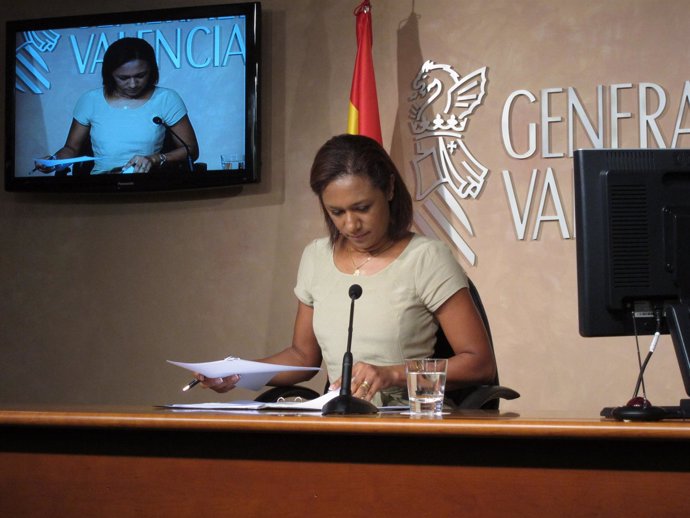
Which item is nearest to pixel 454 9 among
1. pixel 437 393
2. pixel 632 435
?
pixel 437 393

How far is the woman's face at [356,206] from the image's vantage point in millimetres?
2516

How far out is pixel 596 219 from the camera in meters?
1.67

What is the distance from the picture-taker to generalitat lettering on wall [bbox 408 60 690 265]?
346cm

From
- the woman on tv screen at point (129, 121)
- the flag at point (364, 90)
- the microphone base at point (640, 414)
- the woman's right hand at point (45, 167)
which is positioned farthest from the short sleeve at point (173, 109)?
the microphone base at point (640, 414)

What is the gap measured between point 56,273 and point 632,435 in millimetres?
3279

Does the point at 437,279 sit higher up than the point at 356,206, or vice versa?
the point at 356,206

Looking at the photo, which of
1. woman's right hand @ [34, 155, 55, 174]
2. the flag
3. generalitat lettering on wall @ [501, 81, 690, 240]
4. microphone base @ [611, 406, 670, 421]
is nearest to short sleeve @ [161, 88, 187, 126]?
woman's right hand @ [34, 155, 55, 174]

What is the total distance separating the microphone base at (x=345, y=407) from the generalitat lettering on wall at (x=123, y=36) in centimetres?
242

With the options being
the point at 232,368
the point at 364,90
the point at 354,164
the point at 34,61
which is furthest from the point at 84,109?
the point at 232,368

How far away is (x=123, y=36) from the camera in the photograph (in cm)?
396

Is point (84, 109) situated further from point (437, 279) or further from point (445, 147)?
point (437, 279)

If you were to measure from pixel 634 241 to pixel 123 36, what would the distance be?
288 cm

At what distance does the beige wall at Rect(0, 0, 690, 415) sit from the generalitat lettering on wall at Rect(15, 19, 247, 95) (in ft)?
0.58

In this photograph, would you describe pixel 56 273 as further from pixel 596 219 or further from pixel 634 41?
pixel 596 219
